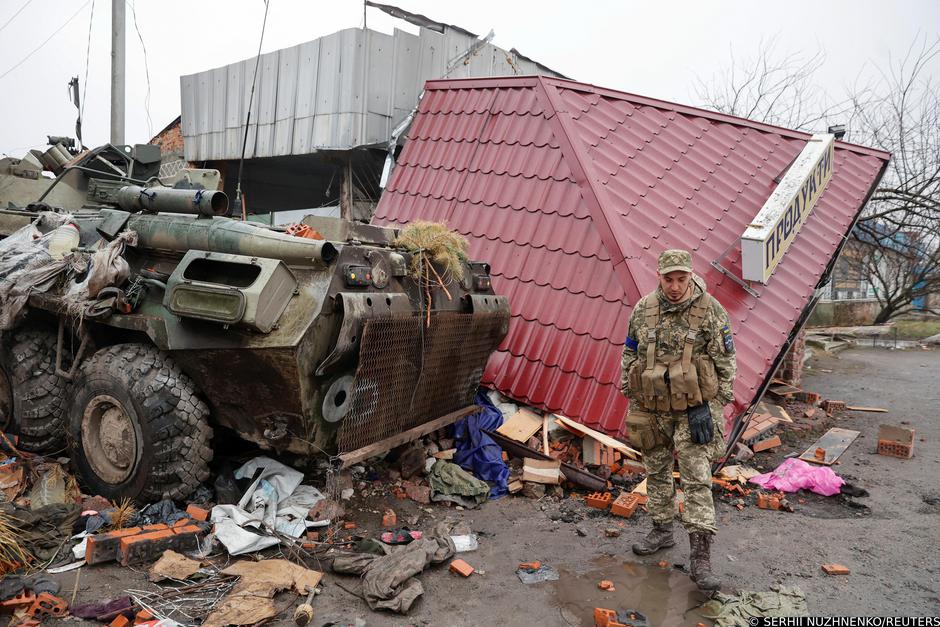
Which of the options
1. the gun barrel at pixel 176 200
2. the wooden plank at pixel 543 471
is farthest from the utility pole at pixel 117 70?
the wooden plank at pixel 543 471

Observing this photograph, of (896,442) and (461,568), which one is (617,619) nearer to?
(461,568)

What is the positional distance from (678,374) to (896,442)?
12.4 ft

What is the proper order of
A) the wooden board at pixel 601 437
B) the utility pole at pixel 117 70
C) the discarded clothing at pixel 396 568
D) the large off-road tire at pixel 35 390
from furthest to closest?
the utility pole at pixel 117 70 → the wooden board at pixel 601 437 → the large off-road tire at pixel 35 390 → the discarded clothing at pixel 396 568

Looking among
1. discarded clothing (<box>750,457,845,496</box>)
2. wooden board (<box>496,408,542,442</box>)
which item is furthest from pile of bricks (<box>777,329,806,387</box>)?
wooden board (<box>496,408,542,442</box>)

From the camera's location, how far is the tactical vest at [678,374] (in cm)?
362

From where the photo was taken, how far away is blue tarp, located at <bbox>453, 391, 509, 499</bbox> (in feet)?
16.4

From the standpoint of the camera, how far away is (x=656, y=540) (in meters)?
3.88

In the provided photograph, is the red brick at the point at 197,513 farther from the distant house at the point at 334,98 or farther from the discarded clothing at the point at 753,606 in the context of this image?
the distant house at the point at 334,98

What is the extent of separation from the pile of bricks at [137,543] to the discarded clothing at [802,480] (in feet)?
13.9

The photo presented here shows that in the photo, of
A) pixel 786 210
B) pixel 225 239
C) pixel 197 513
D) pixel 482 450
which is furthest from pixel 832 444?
pixel 225 239

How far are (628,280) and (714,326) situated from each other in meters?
1.93

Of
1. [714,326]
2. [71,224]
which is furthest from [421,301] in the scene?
[71,224]

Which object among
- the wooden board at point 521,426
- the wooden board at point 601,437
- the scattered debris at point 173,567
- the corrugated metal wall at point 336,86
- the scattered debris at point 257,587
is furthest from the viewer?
the corrugated metal wall at point 336,86

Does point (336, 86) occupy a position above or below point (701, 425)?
above
